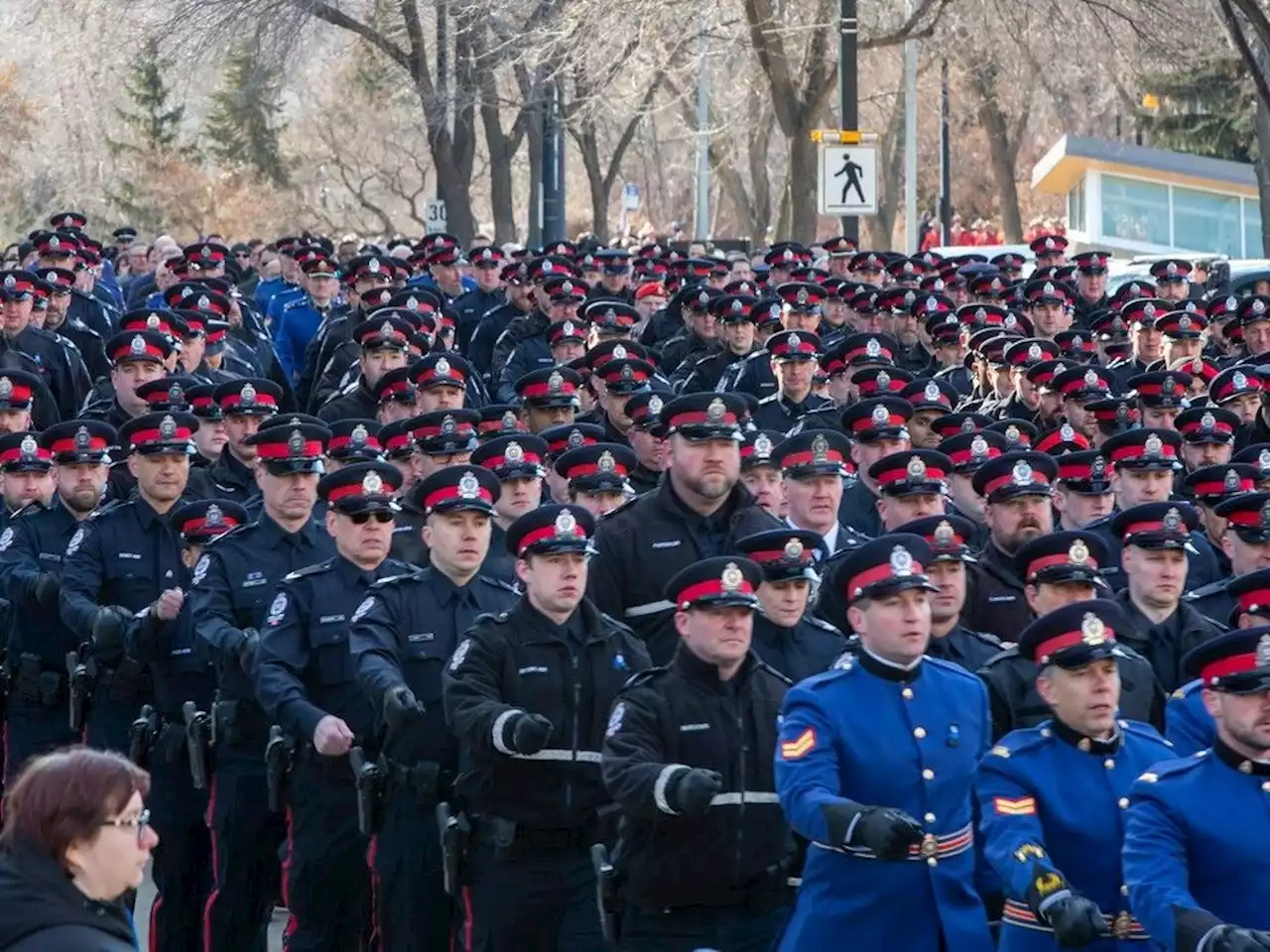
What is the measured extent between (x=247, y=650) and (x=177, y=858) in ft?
4.43

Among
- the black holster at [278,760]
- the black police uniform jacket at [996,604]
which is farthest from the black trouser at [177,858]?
the black police uniform jacket at [996,604]

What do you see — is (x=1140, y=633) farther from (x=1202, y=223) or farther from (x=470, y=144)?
(x=1202, y=223)

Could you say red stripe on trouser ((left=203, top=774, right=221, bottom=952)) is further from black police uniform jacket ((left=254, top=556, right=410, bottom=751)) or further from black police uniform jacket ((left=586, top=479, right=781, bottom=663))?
black police uniform jacket ((left=586, top=479, right=781, bottom=663))

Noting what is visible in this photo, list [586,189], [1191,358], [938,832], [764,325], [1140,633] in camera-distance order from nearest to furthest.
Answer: [938,832] < [1140,633] < [1191,358] < [764,325] < [586,189]

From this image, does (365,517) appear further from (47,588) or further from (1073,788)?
(1073,788)

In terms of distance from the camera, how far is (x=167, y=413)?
39.3ft

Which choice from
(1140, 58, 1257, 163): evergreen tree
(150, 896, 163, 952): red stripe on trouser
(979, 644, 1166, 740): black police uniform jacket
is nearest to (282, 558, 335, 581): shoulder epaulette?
(150, 896, 163, 952): red stripe on trouser

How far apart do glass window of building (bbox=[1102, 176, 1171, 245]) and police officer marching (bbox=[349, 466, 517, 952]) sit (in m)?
34.3

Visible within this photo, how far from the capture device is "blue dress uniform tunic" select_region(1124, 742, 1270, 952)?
668 centimetres

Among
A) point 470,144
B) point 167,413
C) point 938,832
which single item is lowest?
point 938,832

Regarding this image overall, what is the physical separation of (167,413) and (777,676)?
4.66 metres

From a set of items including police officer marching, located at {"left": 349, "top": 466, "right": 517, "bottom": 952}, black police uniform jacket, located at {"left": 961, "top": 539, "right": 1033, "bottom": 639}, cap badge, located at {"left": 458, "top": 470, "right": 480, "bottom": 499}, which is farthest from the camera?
black police uniform jacket, located at {"left": 961, "top": 539, "right": 1033, "bottom": 639}

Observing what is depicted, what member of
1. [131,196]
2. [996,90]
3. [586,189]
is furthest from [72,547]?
[586,189]

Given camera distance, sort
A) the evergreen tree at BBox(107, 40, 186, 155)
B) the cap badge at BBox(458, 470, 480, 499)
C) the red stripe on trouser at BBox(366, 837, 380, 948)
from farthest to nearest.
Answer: the evergreen tree at BBox(107, 40, 186, 155), the cap badge at BBox(458, 470, 480, 499), the red stripe on trouser at BBox(366, 837, 380, 948)
